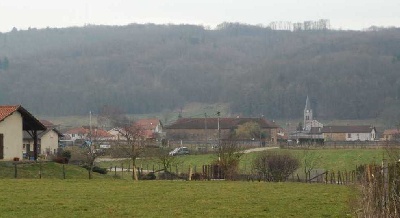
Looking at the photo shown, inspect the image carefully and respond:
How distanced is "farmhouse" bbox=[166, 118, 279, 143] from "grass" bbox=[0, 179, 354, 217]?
95.6 meters

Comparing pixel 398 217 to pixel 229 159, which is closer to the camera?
pixel 398 217

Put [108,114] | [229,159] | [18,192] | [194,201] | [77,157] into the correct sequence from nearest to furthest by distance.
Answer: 1. [194,201]
2. [18,192]
3. [229,159]
4. [77,157]
5. [108,114]

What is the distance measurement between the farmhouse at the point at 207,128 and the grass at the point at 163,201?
95633 mm

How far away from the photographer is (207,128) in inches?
5600

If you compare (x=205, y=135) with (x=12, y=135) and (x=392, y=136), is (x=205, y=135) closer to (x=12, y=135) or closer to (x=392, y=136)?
(x=392, y=136)

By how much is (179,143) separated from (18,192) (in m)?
86.3

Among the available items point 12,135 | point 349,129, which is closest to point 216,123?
point 349,129

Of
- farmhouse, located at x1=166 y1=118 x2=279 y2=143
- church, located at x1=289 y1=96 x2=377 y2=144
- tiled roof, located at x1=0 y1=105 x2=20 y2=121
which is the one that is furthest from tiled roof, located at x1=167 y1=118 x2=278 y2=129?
tiled roof, located at x1=0 y1=105 x2=20 y2=121

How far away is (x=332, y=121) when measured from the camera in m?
192

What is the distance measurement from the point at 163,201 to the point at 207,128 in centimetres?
11427

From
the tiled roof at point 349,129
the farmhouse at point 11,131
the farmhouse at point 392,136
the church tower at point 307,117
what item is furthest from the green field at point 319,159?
the church tower at point 307,117

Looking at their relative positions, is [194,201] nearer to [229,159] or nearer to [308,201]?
[308,201]

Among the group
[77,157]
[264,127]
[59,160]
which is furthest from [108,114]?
[59,160]

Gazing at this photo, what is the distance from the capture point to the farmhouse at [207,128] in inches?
5325
